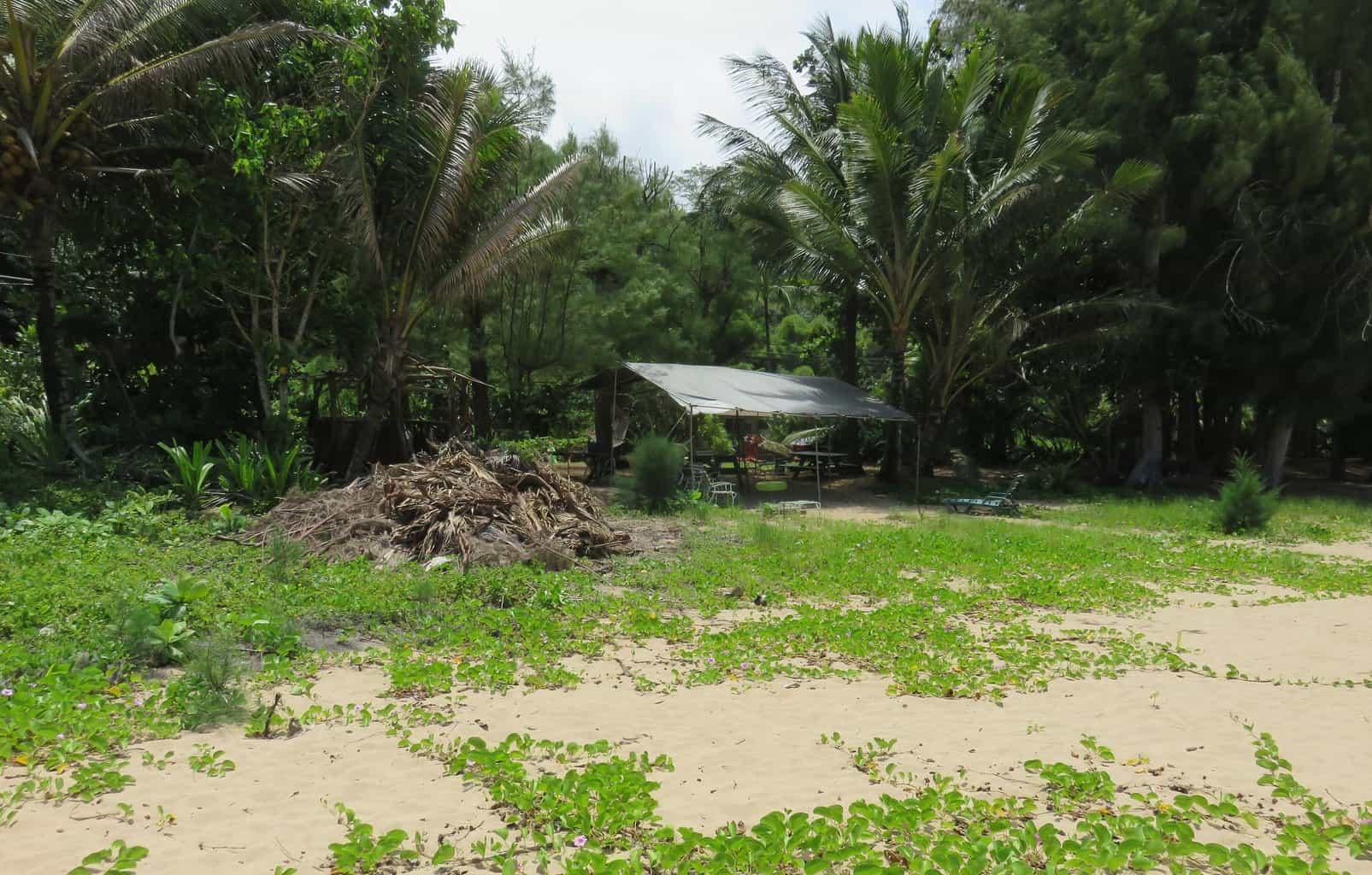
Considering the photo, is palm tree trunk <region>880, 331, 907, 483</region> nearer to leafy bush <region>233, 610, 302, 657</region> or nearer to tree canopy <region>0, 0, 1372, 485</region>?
tree canopy <region>0, 0, 1372, 485</region>

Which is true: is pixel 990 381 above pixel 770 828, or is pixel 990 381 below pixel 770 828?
above

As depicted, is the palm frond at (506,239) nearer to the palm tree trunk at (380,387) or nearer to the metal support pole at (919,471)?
the palm tree trunk at (380,387)

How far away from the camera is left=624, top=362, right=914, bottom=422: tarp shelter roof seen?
15.7 meters

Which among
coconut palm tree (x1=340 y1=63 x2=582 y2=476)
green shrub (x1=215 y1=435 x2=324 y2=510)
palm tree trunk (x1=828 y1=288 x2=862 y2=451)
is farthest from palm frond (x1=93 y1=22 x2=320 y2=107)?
palm tree trunk (x1=828 y1=288 x2=862 y2=451)

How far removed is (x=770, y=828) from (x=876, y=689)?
2258 millimetres

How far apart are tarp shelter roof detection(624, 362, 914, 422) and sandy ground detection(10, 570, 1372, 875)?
385 inches

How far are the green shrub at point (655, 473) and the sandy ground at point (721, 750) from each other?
24.3 ft

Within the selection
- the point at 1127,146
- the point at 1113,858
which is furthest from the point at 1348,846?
the point at 1127,146

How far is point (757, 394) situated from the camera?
684 inches

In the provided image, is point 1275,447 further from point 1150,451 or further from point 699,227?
point 699,227

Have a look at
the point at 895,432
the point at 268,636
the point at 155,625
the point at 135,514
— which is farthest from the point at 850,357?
the point at 155,625

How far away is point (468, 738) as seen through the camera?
4.43 m

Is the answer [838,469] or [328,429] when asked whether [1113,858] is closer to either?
[328,429]

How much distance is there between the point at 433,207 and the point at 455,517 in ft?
21.6
